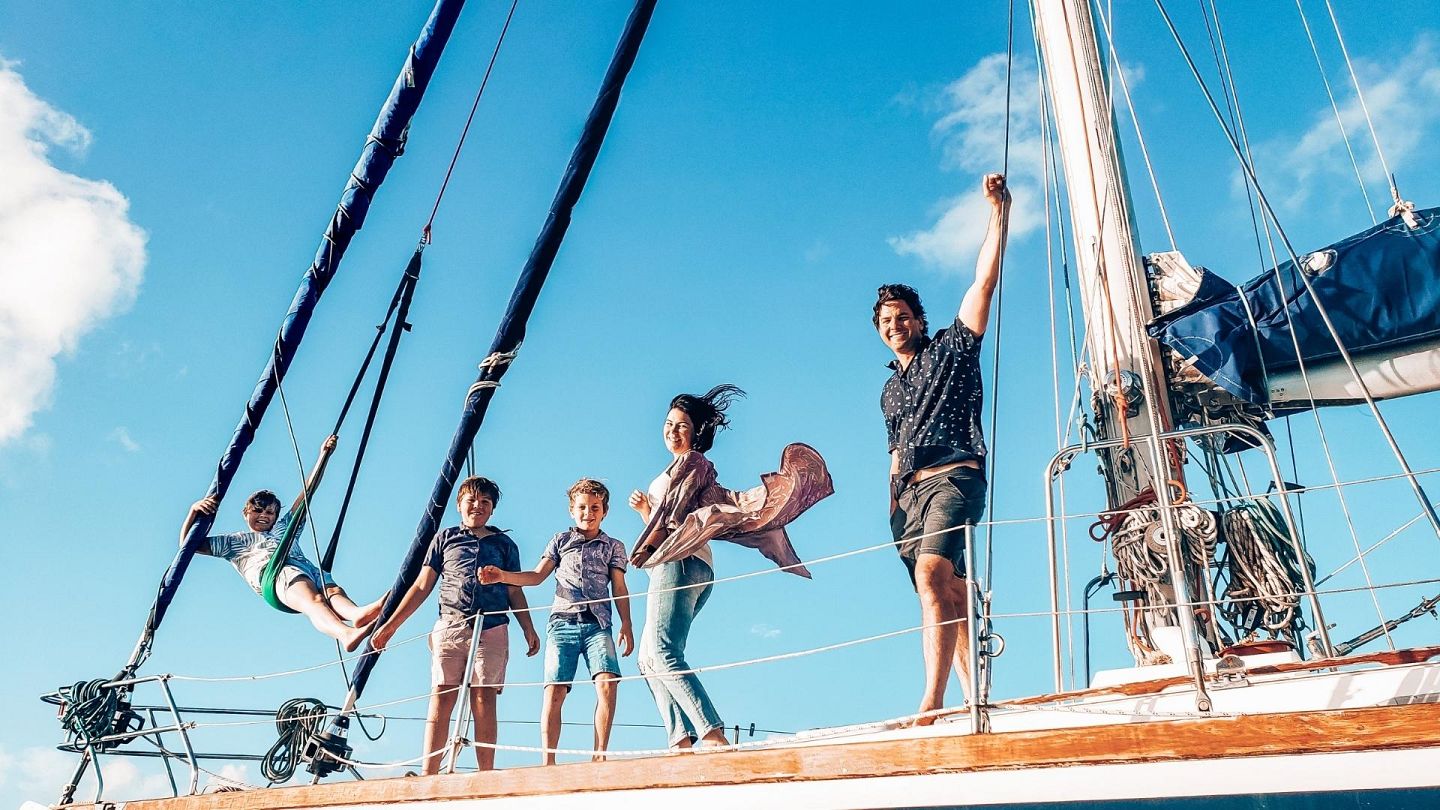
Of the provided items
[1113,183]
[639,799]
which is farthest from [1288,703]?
[1113,183]

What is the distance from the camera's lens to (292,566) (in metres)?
6.71

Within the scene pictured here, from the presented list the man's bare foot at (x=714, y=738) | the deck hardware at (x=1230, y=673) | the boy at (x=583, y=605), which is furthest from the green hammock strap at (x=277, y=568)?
the deck hardware at (x=1230, y=673)

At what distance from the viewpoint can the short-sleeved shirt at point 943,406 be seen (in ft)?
15.6

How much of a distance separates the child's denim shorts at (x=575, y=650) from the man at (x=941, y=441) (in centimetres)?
144

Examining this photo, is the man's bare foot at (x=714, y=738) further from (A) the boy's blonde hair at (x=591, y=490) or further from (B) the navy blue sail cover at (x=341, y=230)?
(B) the navy blue sail cover at (x=341, y=230)

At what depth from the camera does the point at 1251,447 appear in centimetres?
626

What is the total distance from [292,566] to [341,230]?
1.93m

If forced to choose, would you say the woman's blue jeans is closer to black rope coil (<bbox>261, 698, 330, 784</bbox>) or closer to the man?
the man

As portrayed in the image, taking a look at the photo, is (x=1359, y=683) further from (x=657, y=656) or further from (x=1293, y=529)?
(x=657, y=656)

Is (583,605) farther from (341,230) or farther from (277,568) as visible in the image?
(341,230)

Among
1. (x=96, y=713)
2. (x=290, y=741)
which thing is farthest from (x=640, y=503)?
(x=96, y=713)

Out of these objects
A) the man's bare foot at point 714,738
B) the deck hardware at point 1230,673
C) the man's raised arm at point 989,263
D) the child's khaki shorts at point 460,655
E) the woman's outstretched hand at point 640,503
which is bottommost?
the man's bare foot at point 714,738

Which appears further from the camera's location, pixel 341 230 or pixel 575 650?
pixel 341 230

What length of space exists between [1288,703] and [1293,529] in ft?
3.51
